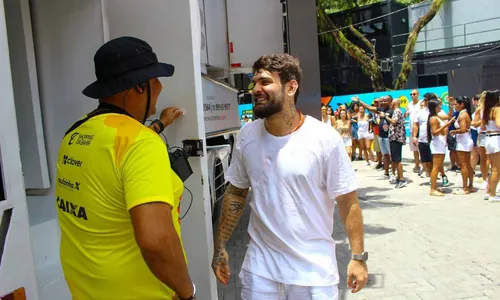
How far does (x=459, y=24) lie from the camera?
22016 mm

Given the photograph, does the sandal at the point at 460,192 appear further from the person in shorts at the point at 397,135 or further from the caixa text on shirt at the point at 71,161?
the caixa text on shirt at the point at 71,161

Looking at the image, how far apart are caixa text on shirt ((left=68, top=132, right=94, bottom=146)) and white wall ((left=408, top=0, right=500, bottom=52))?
2282 cm

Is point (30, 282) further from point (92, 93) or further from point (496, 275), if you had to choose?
point (496, 275)

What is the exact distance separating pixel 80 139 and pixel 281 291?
125 centimetres

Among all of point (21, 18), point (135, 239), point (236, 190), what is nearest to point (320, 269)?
point (236, 190)

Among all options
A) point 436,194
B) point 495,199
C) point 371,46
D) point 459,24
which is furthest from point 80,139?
point 459,24

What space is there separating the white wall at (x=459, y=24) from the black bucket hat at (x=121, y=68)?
22.6 meters

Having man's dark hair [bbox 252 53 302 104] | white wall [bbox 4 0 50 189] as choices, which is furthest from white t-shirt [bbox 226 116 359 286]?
white wall [bbox 4 0 50 189]

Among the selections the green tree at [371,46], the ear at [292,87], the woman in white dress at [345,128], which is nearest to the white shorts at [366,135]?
the woman in white dress at [345,128]

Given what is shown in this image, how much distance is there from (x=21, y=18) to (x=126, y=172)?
1.86 meters

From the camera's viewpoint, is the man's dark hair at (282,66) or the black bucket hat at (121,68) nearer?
the black bucket hat at (121,68)

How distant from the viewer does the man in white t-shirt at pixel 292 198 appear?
2.22 m

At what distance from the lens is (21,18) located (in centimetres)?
275

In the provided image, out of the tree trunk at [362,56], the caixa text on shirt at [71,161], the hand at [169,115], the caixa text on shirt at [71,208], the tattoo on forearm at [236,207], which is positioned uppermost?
the tree trunk at [362,56]
